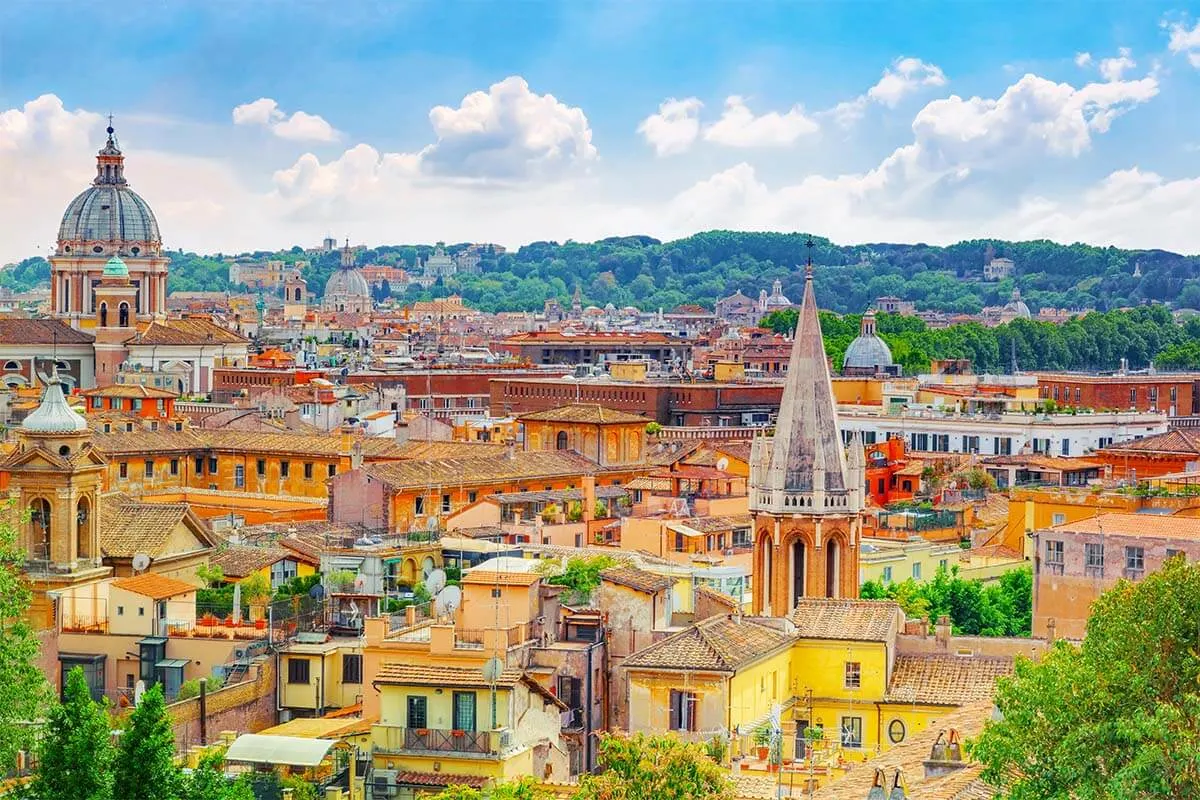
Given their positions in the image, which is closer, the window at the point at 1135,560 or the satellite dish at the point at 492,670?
the satellite dish at the point at 492,670

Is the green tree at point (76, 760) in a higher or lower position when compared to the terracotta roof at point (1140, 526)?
lower

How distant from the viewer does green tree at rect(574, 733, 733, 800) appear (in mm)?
20859

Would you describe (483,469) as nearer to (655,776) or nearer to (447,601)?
(447,601)

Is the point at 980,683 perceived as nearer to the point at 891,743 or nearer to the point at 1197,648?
the point at 891,743

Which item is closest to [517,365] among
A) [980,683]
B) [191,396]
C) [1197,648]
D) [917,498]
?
[191,396]

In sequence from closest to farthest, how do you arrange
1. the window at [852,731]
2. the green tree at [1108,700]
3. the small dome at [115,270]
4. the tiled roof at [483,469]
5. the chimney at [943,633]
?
the green tree at [1108,700] < the window at [852,731] < the chimney at [943,633] < the tiled roof at [483,469] < the small dome at [115,270]

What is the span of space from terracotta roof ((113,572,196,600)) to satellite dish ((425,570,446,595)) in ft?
10.5

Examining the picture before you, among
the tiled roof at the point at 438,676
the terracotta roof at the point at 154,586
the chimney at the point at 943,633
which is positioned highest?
the terracotta roof at the point at 154,586

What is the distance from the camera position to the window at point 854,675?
28.5 meters

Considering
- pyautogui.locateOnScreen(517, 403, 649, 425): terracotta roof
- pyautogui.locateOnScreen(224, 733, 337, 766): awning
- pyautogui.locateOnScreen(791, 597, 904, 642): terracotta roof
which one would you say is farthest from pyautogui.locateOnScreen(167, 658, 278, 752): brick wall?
pyautogui.locateOnScreen(517, 403, 649, 425): terracotta roof

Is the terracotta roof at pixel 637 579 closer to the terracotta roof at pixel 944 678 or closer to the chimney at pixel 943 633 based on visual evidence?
the terracotta roof at pixel 944 678

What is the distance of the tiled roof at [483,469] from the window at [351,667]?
47.6 feet

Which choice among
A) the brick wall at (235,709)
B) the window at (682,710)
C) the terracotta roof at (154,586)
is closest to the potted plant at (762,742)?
the window at (682,710)

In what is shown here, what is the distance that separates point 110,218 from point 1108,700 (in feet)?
347
